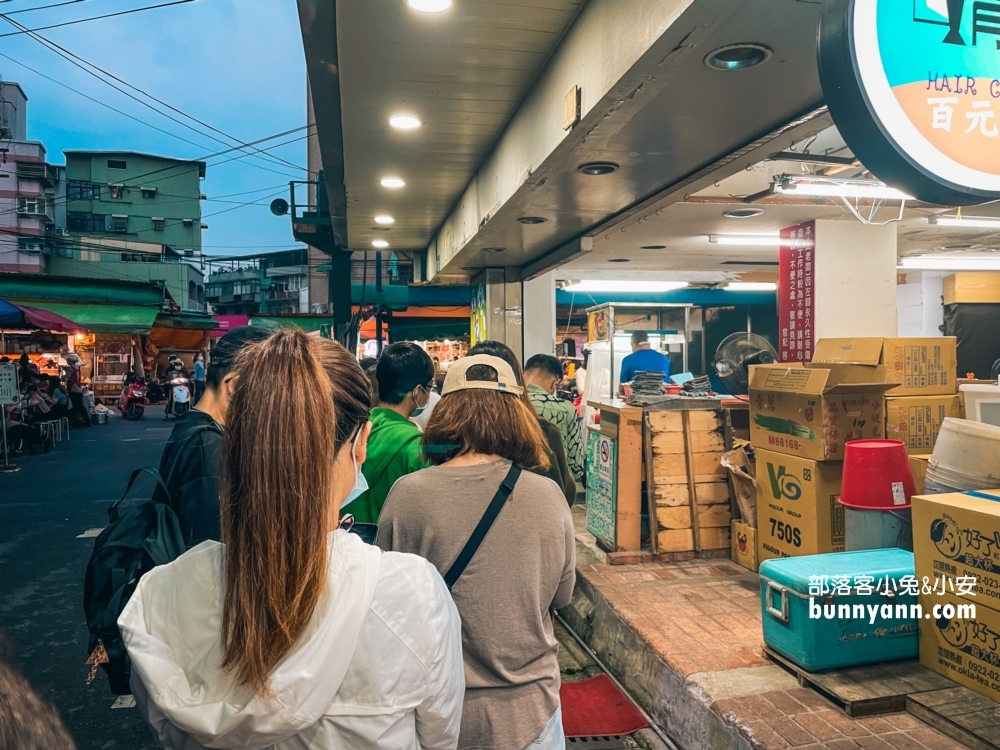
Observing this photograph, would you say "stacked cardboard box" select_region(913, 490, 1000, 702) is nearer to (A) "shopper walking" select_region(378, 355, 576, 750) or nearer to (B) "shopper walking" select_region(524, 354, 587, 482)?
(A) "shopper walking" select_region(378, 355, 576, 750)

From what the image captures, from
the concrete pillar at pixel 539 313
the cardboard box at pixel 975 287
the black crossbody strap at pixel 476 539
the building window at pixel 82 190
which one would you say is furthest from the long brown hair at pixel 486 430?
the building window at pixel 82 190

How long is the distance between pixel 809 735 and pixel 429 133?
4743 millimetres

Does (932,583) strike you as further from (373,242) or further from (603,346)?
(373,242)

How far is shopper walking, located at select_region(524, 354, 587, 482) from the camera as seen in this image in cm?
452

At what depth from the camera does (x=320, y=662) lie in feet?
3.40

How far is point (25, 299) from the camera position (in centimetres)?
2244

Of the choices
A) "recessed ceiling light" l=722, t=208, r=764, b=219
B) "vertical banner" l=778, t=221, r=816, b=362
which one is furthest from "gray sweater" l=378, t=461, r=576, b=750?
"vertical banner" l=778, t=221, r=816, b=362

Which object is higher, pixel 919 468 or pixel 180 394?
pixel 919 468

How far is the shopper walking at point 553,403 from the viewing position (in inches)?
178

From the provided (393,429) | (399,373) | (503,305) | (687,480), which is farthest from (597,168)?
(503,305)

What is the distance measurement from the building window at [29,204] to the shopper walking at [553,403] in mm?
37297

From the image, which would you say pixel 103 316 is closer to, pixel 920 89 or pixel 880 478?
pixel 880 478

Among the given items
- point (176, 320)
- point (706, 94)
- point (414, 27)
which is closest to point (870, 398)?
point (706, 94)

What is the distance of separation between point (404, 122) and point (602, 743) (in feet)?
14.2
